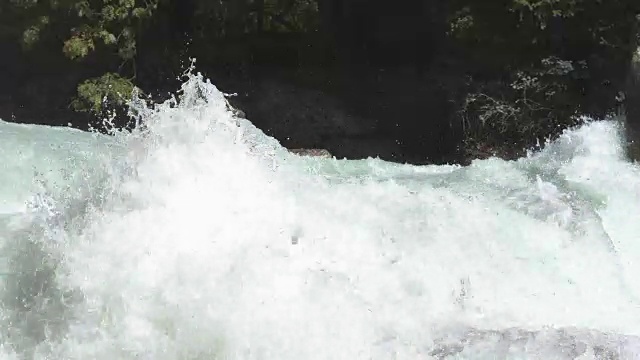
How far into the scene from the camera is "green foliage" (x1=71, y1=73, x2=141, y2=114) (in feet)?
23.6

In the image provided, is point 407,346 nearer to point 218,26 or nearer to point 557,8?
point 557,8

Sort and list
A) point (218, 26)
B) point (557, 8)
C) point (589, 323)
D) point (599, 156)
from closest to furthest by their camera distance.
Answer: point (589, 323) < point (599, 156) < point (557, 8) < point (218, 26)

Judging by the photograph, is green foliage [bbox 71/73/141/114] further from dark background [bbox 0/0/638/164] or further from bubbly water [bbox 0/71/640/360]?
bubbly water [bbox 0/71/640/360]

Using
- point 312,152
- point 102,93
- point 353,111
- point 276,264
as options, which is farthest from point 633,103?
point 102,93

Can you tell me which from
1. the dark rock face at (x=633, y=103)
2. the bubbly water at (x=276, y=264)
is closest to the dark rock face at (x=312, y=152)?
the dark rock face at (x=633, y=103)

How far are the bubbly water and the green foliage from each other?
10.6 feet

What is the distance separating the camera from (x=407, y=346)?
2.58 meters

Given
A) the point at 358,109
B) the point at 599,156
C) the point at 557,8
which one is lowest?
the point at 358,109

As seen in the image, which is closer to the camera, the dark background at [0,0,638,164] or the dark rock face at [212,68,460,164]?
the dark background at [0,0,638,164]

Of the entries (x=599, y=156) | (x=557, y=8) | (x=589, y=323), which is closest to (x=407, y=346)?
(x=589, y=323)

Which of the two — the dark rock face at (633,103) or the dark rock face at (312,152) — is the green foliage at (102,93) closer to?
the dark rock face at (312,152)

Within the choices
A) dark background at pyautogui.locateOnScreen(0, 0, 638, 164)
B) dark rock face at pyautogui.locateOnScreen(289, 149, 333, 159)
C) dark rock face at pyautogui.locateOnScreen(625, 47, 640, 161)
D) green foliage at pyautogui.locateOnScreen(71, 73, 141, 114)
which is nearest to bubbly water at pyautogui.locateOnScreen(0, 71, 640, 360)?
dark rock face at pyautogui.locateOnScreen(625, 47, 640, 161)

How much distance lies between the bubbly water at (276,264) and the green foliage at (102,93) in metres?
3.24

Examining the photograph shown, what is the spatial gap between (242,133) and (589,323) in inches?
70.5
